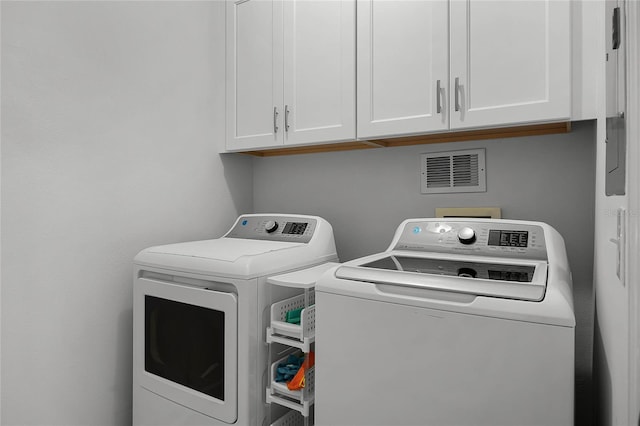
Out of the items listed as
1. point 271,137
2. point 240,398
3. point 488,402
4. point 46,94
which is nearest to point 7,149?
point 46,94

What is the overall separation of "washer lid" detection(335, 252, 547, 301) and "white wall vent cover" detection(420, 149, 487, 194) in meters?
0.49

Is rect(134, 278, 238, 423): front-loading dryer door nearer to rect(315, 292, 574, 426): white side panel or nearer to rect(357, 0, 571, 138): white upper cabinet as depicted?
rect(315, 292, 574, 426): white side panel

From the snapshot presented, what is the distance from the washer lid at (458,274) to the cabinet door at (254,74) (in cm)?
91

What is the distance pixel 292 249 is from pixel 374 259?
1.23 feet

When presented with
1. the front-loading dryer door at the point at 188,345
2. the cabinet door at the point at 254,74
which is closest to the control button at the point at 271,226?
the cabinet door at the point at 254,74

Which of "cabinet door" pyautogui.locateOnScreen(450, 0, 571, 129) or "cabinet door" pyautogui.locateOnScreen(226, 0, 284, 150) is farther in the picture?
"cabinet door" pyautogui.locateOnScreen(226, 0, 284, 150)

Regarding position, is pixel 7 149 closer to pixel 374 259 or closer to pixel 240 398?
pixel 240 398

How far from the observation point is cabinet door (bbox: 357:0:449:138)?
1500 millimetres

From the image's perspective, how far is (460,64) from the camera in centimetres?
146

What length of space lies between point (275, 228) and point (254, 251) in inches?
17.8

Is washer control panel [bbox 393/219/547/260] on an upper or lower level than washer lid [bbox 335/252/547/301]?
upper

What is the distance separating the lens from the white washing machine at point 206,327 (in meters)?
1.34

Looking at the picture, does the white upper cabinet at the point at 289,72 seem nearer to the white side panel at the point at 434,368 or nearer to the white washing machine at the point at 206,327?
the white washing machine at the point at 206,327

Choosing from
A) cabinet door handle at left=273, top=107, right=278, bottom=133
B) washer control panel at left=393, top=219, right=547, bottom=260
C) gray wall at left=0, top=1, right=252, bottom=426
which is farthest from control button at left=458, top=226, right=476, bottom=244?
gray wall at left=0, top=1, right=252, bottom=426
